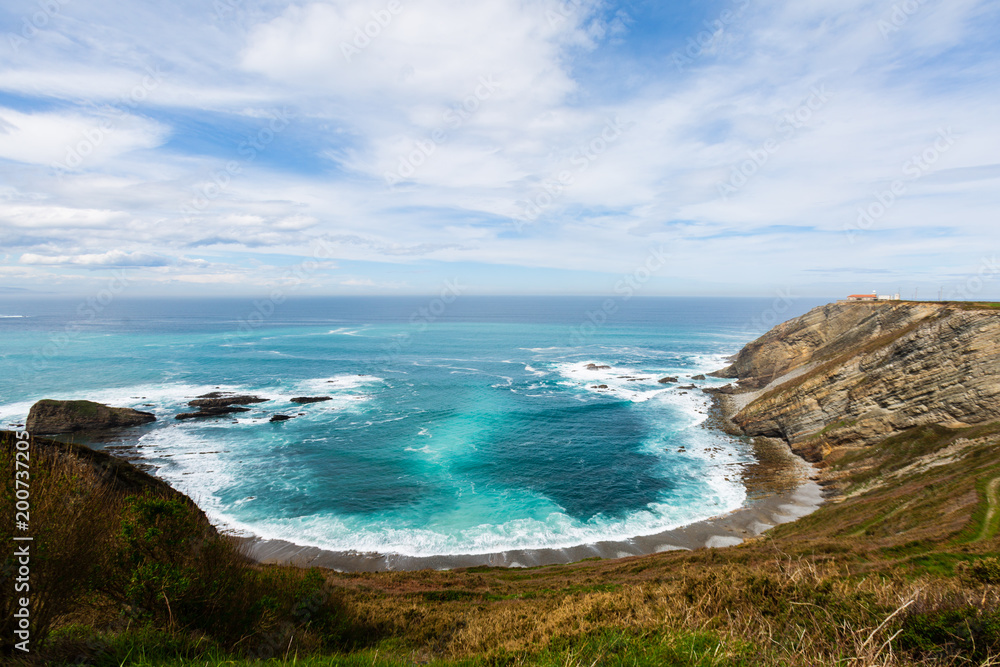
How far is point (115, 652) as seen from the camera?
295 inches

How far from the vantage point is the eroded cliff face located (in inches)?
1313

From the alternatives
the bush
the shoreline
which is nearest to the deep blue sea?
the shoreline

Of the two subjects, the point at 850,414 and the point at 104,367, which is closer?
the point at 850,414

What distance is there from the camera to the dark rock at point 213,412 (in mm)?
54062

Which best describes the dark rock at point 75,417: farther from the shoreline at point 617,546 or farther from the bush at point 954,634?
the bush at point 954,634

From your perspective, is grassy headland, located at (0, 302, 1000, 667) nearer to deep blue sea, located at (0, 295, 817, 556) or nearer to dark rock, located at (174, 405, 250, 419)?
deep blue sea, located at (0, 295, 817, 556)

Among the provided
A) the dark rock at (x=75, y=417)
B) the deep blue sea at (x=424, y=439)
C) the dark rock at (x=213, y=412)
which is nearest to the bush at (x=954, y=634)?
the deep blue sea at (x=424, y=439)

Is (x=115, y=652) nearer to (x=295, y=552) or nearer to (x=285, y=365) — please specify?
(x=295, y=552)

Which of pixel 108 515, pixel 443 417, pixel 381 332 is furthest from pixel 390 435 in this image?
pixel 381 332

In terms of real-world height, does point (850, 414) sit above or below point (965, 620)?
below

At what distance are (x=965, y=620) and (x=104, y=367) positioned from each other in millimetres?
108618

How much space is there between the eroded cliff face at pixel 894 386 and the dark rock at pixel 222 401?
2567 inches

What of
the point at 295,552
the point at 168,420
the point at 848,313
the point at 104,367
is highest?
the point at 848,313

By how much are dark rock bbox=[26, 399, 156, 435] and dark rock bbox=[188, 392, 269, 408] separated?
20.4 ft
